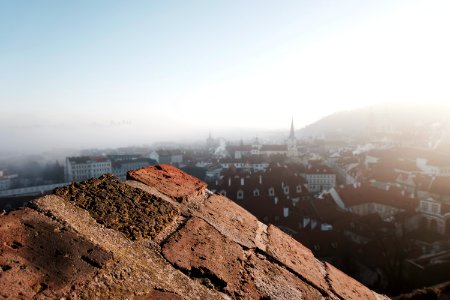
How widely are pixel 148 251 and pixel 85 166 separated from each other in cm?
9977

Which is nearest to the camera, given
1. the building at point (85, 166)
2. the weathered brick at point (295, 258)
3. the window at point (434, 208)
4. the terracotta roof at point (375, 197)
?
the weathered brick at point (295, 258)

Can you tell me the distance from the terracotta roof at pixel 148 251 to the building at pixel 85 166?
95.0 meters

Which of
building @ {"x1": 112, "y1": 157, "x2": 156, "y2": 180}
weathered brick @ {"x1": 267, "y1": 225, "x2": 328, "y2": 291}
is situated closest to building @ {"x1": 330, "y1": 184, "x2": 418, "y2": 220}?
weathered brick @ {"x1": 267, "y1": 225, "x2": 328, "y2": 291}

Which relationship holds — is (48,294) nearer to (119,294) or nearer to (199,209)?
(119,294)

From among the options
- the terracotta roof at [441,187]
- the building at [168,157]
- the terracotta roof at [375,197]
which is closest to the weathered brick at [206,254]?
the terracotta roof at [375,197]

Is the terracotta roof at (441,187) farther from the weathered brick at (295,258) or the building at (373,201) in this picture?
the weathered brick at (295,258)

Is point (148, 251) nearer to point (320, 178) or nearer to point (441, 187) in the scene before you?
point (441, 187)

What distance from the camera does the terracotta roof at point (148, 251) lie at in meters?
1.22

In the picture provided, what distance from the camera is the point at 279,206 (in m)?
31.8

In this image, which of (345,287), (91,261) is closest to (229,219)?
(345,287)

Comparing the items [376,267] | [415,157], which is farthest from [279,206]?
[415,157]

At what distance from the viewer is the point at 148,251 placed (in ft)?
5.09

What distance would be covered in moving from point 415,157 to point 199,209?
80.9 meters

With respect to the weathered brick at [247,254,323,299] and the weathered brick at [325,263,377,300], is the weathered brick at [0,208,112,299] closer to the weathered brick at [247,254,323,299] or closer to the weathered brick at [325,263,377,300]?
the weathered brick at [247,254,323,299]
